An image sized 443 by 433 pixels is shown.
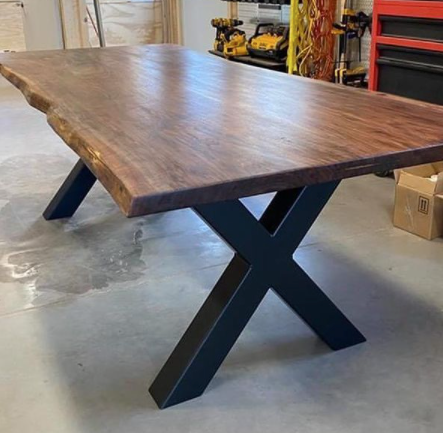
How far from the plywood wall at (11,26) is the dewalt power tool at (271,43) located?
3294 millimetres

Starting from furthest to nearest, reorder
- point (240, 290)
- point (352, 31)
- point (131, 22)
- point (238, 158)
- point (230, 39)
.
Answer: point (131, 22)
point (230, 39)
point (352, 31)
point (240, 290)
point (238, 158)

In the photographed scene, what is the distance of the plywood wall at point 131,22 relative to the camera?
7.33 metres

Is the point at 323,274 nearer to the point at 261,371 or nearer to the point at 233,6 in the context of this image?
the point at 261,371

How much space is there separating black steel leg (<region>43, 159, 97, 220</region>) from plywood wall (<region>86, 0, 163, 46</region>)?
4.66 m

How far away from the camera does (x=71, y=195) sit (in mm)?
3068

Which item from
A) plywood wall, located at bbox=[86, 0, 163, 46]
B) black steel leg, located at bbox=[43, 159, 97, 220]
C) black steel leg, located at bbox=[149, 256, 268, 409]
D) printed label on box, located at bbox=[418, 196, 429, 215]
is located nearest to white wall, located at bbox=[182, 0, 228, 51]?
plywood wall, located at bbox=[86, 0, 163, 46]

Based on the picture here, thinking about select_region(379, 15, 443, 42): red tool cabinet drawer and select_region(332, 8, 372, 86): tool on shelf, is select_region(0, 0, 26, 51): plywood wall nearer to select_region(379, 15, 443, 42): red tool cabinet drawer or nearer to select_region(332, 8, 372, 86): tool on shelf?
select_region(332, 8, 372, 86): tool on shelf

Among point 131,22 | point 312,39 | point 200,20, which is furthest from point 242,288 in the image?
point 131,22

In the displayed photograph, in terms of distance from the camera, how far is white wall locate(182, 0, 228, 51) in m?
6.45

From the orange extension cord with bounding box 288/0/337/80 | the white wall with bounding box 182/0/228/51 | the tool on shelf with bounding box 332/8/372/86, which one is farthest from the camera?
the white wall with bounding box 182/0/228/51

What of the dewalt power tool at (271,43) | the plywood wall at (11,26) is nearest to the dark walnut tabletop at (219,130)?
the dewalt power tool at (271,43)

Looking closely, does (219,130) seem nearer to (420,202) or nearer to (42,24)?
(420,202)

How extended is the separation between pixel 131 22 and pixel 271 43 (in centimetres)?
324

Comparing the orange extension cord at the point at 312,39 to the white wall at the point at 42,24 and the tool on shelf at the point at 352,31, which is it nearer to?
the tool on shelf at the point at 352,31
